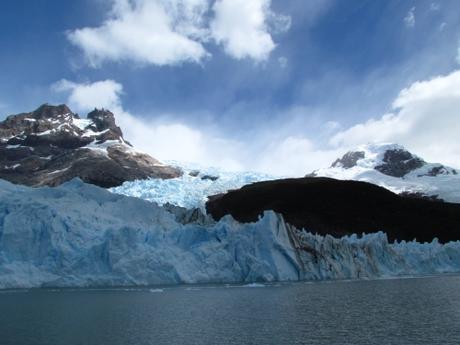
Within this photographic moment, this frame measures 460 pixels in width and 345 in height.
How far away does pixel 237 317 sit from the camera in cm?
1781

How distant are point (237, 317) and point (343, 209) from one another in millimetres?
65098

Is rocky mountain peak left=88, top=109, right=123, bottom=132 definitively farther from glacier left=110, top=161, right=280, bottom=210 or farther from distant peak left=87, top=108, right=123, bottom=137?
glacier left=110, top=161, right=280, bottom=210

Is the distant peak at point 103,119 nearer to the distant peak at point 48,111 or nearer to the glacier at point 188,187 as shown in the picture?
the distant peak at point 48,111

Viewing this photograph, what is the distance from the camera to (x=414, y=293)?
24.3m

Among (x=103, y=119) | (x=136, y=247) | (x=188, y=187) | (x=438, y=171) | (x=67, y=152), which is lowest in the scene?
(x=136, y=247)

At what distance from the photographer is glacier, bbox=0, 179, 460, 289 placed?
1176 inches

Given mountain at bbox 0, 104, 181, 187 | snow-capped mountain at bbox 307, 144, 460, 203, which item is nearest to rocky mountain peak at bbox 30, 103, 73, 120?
mountain at bbox 0, 104, 181, 187

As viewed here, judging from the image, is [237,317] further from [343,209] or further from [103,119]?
[103,119]

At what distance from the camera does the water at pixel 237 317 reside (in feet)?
46.6

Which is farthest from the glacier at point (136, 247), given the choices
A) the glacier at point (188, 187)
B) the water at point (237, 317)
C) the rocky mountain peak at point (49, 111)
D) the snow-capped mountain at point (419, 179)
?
the rocky mountain peak at point (49, 111)

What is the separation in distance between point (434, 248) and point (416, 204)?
1537 inches

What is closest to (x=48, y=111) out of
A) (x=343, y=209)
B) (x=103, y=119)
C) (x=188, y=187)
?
(x=103, y=119)

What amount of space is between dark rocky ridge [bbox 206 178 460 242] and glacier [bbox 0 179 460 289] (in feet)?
121

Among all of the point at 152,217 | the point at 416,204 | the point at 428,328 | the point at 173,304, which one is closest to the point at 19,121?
the point at 416,204
